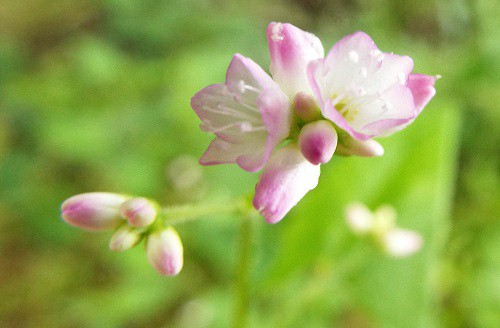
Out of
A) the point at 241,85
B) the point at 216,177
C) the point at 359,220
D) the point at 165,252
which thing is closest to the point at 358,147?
the point at 241,85

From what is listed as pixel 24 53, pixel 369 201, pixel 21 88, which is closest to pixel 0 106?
pixel 21 88

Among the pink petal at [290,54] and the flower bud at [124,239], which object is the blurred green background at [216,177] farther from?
the pink petal at [290,54]

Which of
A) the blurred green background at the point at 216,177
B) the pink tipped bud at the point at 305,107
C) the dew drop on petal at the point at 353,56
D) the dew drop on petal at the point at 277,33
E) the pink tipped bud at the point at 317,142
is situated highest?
the dew drop on petal at the point at 277,33

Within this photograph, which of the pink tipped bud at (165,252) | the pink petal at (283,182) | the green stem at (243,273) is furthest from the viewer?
the green stem at (243,273)

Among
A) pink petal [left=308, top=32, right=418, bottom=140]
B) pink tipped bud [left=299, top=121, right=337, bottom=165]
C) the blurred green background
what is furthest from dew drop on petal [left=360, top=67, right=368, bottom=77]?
the blurred green background

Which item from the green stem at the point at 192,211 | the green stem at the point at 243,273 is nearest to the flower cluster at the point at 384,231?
the green stem at the point at 243,273

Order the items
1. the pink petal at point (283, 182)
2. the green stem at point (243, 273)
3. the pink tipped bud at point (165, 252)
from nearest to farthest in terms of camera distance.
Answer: the pink petal at point (283, 182), the pink tipped bud at point (165, 252), the green stem at point (243, 273)

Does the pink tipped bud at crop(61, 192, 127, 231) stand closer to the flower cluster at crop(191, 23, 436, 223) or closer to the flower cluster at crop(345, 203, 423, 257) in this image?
the flower cluster at crop(191, 23, 436, 223)
